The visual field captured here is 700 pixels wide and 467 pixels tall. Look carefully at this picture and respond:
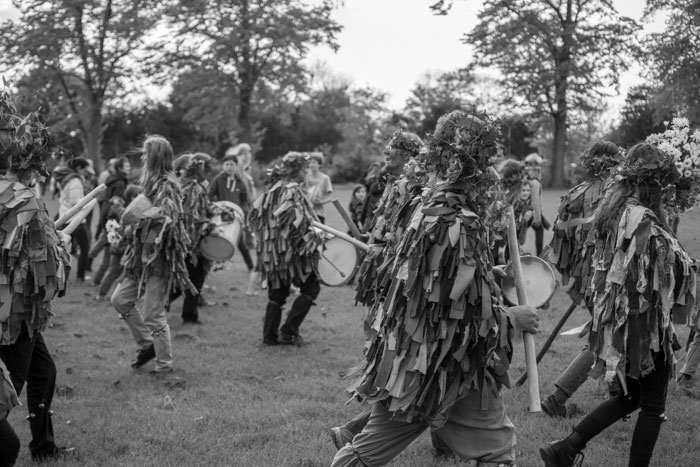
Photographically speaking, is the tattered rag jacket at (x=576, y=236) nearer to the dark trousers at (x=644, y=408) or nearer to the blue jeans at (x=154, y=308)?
the dark trousers at (x=644, y=408)

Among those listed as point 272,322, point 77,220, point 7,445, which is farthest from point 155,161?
point 7,445

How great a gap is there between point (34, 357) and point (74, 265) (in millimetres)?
9498

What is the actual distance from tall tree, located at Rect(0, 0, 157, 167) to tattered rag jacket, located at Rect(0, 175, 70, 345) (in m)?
25.9

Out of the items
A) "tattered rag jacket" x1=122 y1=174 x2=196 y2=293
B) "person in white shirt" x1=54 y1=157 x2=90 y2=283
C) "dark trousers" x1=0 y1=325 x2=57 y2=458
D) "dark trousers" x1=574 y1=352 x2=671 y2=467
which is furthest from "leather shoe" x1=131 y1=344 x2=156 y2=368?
"person in white shirt" x1=54 y1=157 x2=90 y2=283

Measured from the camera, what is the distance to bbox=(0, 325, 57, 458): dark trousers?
4.29 meters

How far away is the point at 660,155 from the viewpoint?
4070mm

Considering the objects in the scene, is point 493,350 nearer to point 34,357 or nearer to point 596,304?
point 596,304

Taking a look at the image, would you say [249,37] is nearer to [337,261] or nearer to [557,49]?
[557,49]

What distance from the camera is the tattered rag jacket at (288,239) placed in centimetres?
754

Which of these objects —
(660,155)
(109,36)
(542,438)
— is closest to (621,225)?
(660,155)

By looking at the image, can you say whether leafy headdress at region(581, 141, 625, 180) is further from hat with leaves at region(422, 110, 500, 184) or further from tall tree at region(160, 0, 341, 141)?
tall tree at region(160, 0, 341, 141)

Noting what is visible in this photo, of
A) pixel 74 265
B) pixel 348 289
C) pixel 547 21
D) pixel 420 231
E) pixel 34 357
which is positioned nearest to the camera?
pixel 420 231

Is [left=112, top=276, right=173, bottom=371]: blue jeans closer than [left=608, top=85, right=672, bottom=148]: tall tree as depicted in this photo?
Yes

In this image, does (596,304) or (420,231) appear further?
(596,304)
